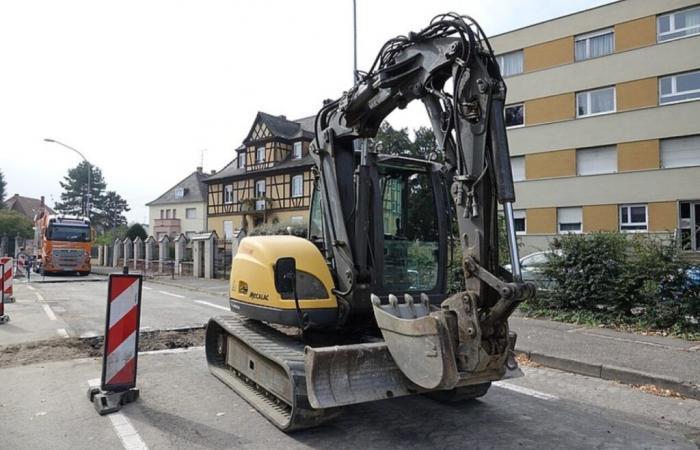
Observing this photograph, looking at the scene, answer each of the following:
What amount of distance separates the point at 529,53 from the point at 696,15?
7707 millimetres

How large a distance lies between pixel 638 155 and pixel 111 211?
9345cm

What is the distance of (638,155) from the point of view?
2417cm

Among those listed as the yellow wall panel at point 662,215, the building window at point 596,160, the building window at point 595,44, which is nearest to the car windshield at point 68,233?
the building window at point 596,160

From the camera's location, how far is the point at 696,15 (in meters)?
22.7

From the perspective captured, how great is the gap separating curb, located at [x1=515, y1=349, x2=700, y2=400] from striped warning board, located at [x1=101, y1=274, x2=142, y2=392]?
18.7ft

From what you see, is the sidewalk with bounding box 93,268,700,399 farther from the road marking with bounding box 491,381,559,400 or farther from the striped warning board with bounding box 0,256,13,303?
the striped warning board with bounding box 0,256,13,303

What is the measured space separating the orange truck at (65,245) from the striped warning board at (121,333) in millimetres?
26383

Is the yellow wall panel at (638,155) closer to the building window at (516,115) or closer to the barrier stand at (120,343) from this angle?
the building window at (516,115)

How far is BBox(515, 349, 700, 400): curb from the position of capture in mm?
6154

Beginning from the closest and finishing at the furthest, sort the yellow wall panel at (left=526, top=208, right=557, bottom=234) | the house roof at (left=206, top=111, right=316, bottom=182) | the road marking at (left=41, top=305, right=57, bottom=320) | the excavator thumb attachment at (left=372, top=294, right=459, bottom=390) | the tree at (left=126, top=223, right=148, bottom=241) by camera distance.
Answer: the excavator thumb attachment at (left=372, top=294, right=459, bottom=390) → the road marking at (left=41, top=305, right=57, bottom=320) → the yellow wall panel at (left=526, top=208, right=557, bottom=234) → the house roof at (left=206, top=111, right=316, bottom=182) → the tree at (left=126, top=223, right=148, bottom=241)

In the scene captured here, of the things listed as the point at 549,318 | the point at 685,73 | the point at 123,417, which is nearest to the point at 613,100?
the point at 685,73

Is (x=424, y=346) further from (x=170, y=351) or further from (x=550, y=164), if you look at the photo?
(x=550, y=164)

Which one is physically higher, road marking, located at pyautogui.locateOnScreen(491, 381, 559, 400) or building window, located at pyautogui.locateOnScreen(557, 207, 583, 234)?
building window, located at pyautogui.locateOnScreen(557, 207, 583, 234)

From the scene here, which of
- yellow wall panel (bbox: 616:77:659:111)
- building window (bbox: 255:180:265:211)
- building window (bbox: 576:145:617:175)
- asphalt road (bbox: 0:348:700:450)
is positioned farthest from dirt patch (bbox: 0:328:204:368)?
building window (bbox: 255:180:265:211)
